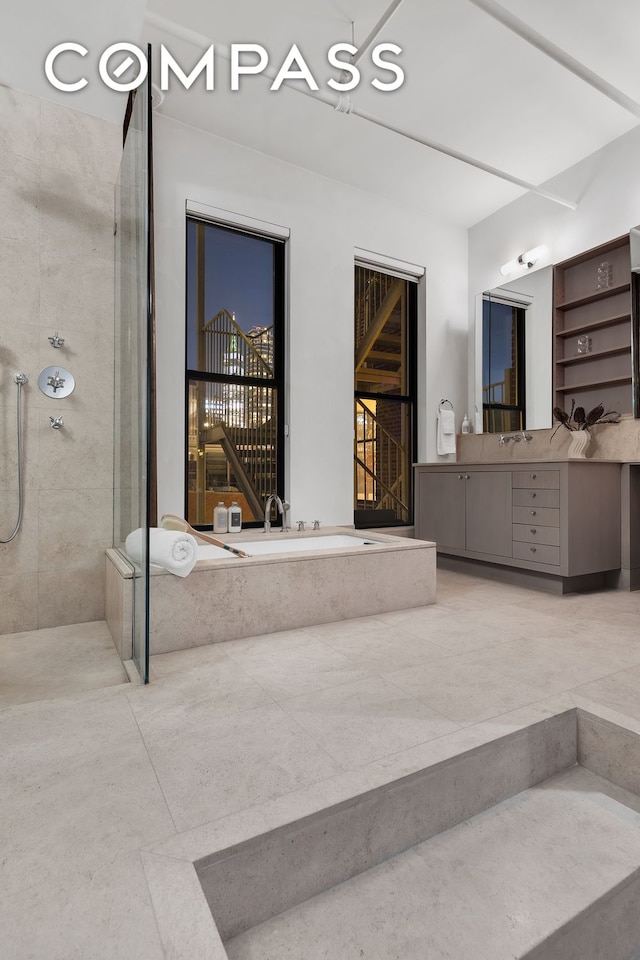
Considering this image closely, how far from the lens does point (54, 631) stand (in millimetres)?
2512

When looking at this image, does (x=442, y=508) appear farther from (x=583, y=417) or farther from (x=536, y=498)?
(x=583, y=417)

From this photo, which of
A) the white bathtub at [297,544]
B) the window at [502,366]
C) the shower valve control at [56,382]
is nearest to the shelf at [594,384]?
the window at [502,366]

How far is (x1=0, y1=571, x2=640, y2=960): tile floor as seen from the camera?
0.88m

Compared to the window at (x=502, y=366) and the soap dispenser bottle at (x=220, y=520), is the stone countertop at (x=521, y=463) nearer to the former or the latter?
the window at (x=502, y=366)

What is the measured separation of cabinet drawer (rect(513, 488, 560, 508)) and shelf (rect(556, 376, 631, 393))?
3.01 feet

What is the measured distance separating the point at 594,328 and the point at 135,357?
9.88 ft

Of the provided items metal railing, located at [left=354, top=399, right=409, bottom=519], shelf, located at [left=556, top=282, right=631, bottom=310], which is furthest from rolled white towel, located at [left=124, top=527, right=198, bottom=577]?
shelf, located at [left=556, top=282, right=631, bottom=310]

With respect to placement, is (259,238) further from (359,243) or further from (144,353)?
(144,353)

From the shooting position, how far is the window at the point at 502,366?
3.93 metres

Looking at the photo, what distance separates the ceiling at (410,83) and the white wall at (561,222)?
117mm

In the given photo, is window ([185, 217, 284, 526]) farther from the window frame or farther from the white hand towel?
the white hand towel

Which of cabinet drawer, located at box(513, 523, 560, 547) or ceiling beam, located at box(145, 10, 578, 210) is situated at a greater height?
→ ceiling beam, located at box(145, 10, 578, 210)

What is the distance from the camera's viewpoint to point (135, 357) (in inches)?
82.7

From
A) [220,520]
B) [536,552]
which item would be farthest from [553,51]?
[220,520]
